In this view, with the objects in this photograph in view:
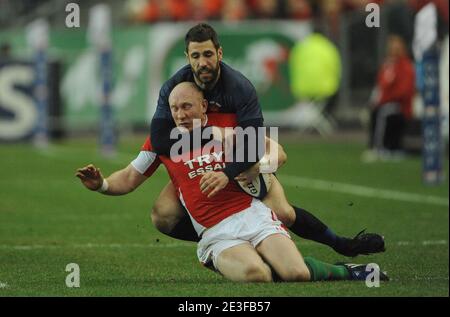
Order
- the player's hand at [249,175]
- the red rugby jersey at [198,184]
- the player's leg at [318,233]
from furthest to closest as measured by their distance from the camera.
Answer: the player's leg at [318,233] → the red rugby jersey at [198,184] → the player's hand at [249,175]

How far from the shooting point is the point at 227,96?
8352mm

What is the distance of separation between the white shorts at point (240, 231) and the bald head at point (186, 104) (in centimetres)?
72

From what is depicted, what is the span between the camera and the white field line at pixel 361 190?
50.5ft

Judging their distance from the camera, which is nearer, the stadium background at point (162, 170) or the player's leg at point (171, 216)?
the player's leg at point (171, 216)

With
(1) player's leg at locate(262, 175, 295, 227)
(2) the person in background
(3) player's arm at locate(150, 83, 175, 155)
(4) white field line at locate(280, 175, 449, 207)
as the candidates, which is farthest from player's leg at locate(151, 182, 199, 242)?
(2) the person in background

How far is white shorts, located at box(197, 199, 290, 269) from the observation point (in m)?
8.50

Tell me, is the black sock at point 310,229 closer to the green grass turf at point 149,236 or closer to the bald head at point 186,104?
the green grass turf at point 149,236

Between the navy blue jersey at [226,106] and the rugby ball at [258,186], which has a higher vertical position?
the navy blue jersey at [226,106]

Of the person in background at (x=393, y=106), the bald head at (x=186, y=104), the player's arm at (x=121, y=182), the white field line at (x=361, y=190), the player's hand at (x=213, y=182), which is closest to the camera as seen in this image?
the player's hand at (x=213, y=182)

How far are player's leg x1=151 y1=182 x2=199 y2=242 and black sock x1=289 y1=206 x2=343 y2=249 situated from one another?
0.74m

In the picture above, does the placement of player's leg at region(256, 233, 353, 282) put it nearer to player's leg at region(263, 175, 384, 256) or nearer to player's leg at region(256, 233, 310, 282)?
player's leg at region(256, 233, 310, 282)

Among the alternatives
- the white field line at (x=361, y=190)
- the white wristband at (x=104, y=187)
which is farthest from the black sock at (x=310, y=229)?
the white field line at (x=361, y=190)

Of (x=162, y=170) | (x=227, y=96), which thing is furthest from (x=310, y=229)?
(x=162, y=170)
